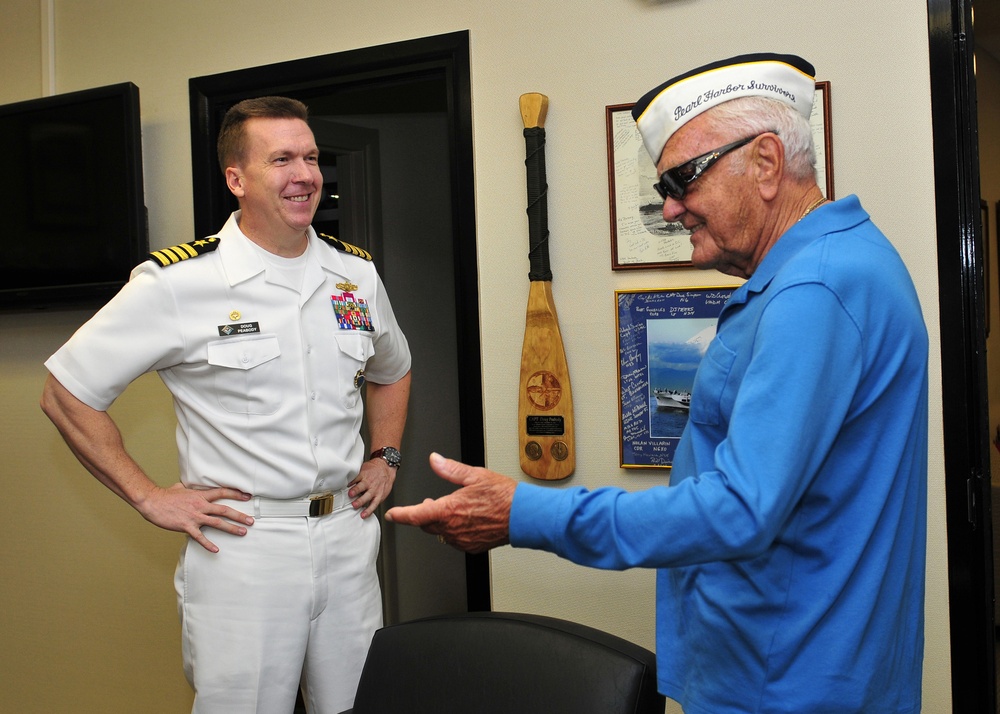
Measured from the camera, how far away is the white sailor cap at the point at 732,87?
119cm

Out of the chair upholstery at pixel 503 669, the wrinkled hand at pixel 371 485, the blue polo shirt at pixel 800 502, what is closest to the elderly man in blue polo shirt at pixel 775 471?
the blue polo shirt at pixel 800 502

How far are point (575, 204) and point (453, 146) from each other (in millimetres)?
403

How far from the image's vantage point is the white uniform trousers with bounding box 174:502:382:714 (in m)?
1.78

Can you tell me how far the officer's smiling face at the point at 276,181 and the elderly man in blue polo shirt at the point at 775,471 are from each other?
3.04 ft

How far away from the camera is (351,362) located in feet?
6.50

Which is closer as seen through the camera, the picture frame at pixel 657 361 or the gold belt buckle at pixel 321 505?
the gold belt buckle at pixel 321 505

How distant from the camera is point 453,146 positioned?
240 centimetres

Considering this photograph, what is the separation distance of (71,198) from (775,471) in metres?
2.54

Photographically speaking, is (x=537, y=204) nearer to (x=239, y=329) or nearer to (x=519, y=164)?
(x=519, y=164)

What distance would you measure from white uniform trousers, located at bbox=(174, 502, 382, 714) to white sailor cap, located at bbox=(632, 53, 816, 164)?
3.68 ft

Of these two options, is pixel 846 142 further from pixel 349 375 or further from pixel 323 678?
pixel 323 678

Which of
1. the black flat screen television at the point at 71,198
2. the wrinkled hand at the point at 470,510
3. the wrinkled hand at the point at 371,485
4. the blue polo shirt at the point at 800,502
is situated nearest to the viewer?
the blue polo shirt at the point at 800,502

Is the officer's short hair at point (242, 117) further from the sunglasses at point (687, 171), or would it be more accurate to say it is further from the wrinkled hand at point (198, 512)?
the sunglasses at point (687, 171)

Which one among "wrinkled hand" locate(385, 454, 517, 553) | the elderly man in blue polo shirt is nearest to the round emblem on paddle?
the elderly man in blue polo shirt
